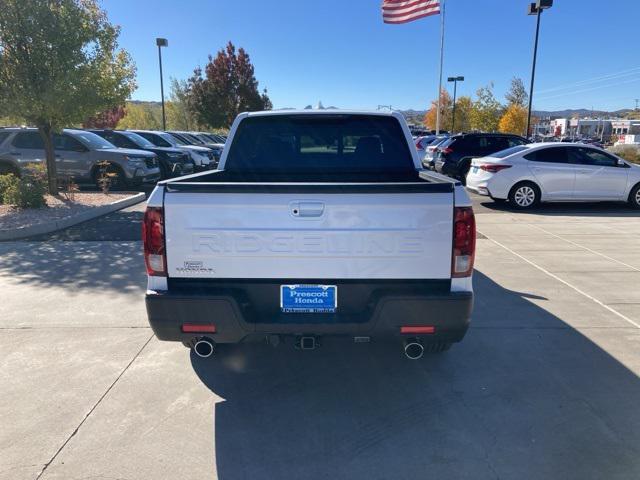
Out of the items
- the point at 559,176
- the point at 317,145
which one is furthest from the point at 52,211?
the point at 559,176

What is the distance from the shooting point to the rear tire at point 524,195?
11.8 metres

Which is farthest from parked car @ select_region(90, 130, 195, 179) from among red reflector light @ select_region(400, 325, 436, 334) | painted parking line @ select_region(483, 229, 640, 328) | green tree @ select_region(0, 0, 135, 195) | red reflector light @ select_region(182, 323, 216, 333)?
red reflector light @ select_region(400, 325, 436, 334)

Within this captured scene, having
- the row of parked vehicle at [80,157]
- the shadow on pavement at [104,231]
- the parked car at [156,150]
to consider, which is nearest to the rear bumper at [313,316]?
the shadow on pavement at [104,231]

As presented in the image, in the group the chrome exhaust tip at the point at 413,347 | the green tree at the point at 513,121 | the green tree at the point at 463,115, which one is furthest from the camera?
the green tree at the point at 463,115

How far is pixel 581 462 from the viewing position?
9.26 feet

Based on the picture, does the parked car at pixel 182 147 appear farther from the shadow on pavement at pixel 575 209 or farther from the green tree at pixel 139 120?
the green tree at pixel 139 120

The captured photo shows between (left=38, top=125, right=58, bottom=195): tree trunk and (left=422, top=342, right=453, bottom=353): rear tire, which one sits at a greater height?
(left=38, top=125, right=58, bottom=195): tree trunk

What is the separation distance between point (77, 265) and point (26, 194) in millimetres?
4228

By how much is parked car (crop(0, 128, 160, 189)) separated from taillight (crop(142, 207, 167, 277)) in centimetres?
1178

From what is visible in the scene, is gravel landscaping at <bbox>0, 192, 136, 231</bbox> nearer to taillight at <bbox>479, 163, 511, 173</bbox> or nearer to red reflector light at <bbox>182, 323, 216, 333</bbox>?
red reflector light at <bbox>182, 323, 216, 333</bbox>

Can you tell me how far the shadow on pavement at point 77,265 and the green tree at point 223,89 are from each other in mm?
37603

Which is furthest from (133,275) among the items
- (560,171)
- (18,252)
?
(560,171)

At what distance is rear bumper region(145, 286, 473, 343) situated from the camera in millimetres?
3080

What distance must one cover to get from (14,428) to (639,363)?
4610 mm
